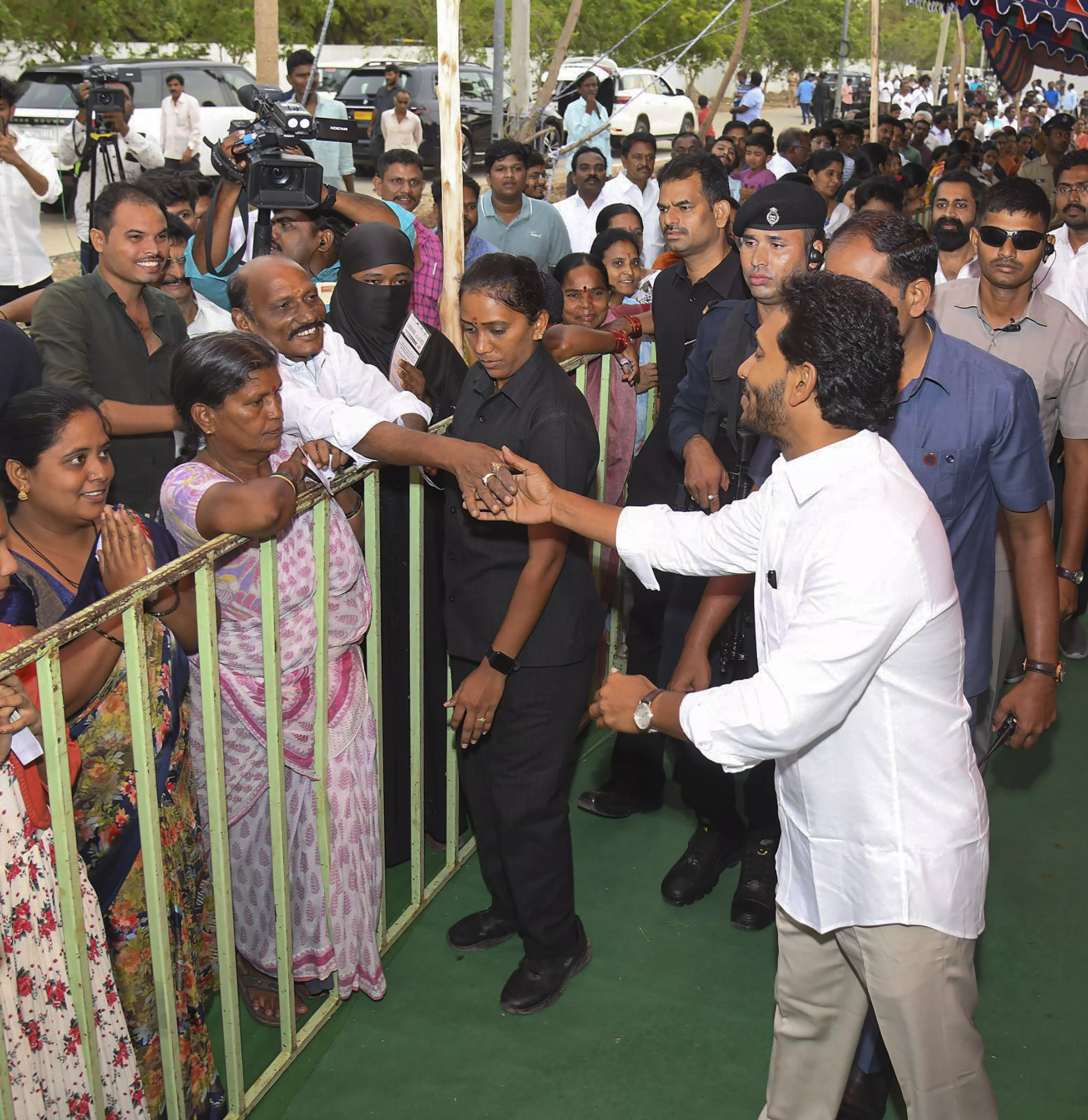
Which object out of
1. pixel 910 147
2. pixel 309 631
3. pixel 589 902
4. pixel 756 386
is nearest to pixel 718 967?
pixel 589 902

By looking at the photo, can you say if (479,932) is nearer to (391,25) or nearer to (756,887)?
(756,887)

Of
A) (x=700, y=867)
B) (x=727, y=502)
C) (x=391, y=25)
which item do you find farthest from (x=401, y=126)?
(x=391, y=25)

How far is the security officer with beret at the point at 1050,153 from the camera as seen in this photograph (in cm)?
1230

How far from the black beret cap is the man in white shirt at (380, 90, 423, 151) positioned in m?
11.3

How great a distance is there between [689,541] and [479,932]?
1486mm

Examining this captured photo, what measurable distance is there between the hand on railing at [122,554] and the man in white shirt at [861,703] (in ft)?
3.10

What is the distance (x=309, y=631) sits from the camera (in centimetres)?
285

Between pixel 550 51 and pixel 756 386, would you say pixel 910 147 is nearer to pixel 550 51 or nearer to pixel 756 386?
pixel 550 51

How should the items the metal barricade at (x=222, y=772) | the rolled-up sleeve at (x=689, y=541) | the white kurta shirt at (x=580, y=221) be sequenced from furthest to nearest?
the white kurta shirt at (x=580, y=221)
the rolled-up sleeve at (x=689, y=541)
the metal barricade at (x=222, y=772)

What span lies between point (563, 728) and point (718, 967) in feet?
2.90

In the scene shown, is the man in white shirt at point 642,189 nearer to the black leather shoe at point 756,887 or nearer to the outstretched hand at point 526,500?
the black leather shoe at point 756,887

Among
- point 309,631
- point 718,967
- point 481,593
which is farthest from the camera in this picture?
point 718,967

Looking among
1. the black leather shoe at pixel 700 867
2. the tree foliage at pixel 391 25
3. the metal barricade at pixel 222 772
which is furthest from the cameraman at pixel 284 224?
the tree foliage at pixel 391 25

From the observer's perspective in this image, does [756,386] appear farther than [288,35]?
No
